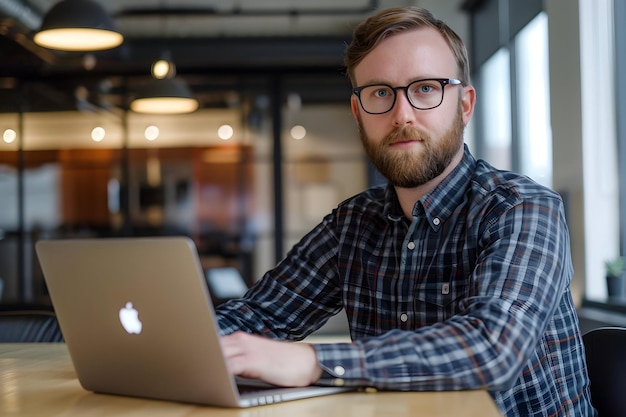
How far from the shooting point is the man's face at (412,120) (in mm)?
1757

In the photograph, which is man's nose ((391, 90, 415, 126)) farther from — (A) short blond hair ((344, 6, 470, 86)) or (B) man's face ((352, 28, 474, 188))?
(A) short blond hair ((344, 6, 470, 86))

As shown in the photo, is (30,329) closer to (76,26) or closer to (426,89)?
(426,89)

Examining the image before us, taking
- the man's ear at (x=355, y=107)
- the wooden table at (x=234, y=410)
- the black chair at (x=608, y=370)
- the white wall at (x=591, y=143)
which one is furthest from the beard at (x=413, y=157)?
the white wall at (x=591, y=143)

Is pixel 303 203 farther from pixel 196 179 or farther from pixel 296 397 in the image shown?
pixel 296 397

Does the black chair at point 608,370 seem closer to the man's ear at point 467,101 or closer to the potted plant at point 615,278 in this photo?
the man's ear at point 467,101

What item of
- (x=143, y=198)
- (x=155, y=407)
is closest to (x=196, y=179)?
(x=143, y=198)

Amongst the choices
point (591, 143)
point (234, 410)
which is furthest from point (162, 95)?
point (234, 410)

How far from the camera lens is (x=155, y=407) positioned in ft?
4.20

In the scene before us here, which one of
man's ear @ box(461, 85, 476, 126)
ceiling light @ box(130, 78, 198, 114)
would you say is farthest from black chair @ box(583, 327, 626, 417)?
ceiling light @ box(130, 78, 198, 114)

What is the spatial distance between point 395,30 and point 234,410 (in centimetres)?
94

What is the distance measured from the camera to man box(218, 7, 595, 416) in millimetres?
1307

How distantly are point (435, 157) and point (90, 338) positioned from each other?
76cm

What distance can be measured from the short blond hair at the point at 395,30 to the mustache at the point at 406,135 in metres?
0.20

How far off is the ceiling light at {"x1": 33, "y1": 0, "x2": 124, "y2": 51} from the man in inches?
122
